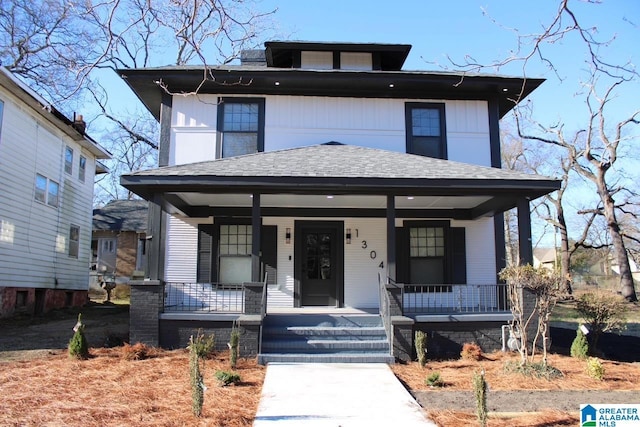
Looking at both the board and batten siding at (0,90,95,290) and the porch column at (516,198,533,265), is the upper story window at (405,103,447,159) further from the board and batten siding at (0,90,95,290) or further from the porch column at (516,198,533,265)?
the board and batten siding at (0,90,95,290)

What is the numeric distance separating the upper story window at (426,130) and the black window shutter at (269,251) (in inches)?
151

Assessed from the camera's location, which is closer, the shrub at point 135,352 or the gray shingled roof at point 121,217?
the shrub at point 135,352

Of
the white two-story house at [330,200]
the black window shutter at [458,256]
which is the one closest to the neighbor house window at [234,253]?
the white two-story house at [330,200]

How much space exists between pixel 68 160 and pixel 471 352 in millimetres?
14852

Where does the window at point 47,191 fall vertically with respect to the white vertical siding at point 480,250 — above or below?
above

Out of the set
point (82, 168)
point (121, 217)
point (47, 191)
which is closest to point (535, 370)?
point (47, 191)

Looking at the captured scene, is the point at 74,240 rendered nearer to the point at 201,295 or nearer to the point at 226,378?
the point at 201,295

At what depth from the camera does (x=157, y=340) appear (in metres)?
9.21

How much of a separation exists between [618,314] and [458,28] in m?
7.19

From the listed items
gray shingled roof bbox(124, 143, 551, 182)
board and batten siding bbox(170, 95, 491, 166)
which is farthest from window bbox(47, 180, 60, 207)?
gray shingled roof bbox(124, 143, 551, 182)

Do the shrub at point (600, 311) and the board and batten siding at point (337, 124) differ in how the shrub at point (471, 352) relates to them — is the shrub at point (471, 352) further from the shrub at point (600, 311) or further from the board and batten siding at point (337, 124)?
the board and batten siding at point (337, 124)

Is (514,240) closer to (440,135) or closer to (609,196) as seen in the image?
(609,196)

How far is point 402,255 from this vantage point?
1200cm

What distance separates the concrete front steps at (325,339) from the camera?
8.61 meters
